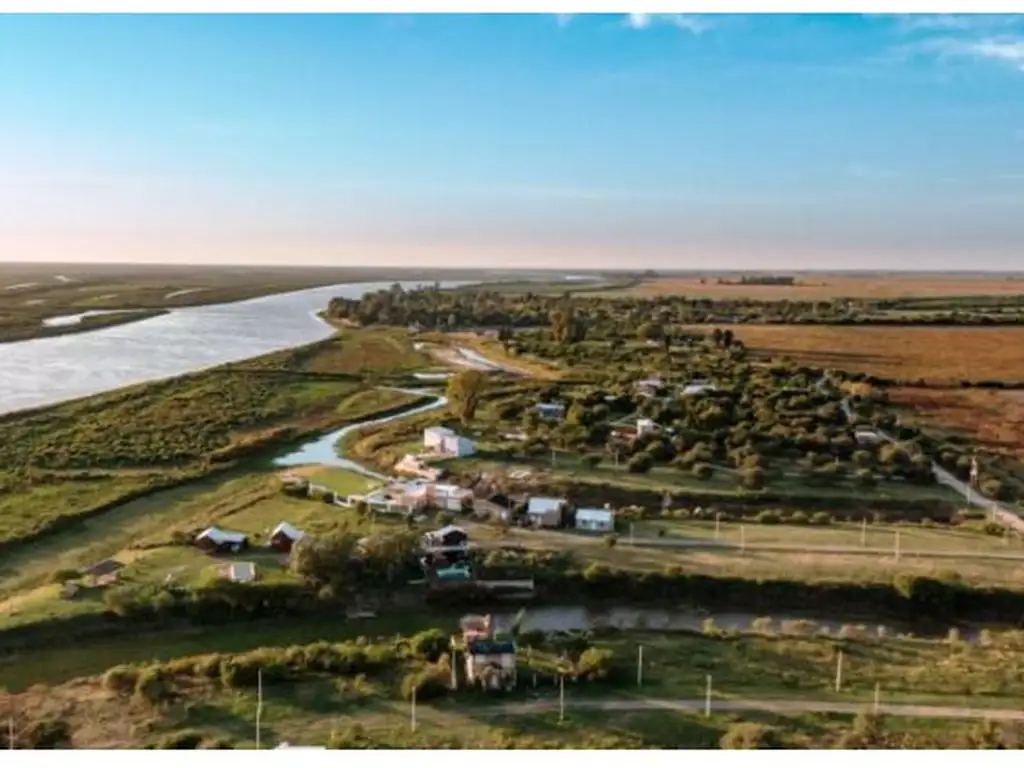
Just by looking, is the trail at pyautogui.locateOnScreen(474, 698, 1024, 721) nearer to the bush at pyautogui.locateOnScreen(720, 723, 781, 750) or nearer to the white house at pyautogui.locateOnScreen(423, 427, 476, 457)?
the bush at pyautogui.locateOnScreen(720, 723, 781, 750)

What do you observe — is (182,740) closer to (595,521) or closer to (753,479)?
(595,521)

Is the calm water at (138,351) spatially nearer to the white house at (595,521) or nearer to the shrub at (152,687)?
the white house at (595,521)

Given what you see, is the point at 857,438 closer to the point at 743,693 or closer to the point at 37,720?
the point at 743,693

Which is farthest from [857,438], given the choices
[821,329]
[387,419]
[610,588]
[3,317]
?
[3,317]

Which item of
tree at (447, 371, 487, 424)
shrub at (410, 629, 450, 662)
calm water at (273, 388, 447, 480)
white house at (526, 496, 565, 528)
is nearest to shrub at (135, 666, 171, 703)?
shrub at (410, 629, 450, 662)

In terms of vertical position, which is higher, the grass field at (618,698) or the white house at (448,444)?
the white house at (448,444)

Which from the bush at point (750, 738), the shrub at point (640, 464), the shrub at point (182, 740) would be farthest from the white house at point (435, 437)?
the bush at point (750, 738)
